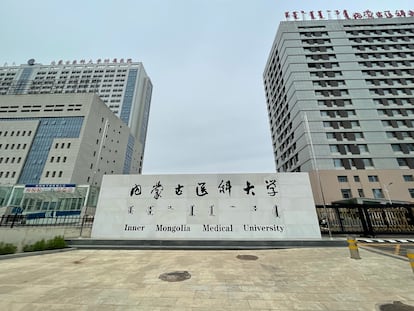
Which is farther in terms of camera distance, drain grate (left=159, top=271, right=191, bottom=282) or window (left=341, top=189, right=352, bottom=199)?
window (left=341, top=189, right=352, bottom=199)

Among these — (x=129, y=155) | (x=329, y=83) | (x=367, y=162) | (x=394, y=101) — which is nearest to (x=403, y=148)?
(x=367, y=162)

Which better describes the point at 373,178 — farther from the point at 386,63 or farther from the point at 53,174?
the point at 53,174

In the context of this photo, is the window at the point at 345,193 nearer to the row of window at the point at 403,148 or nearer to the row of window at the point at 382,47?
the row of window at the point at 403,148

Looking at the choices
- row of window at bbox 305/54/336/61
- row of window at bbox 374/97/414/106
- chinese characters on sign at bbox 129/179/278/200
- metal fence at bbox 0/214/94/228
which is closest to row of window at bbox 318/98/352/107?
row of window at bbox 374/97/414/106

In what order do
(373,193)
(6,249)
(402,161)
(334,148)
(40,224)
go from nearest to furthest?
1. (6,249)
2. (40,224)
3. (373,193)
4. (402,161)
5. (334,148)

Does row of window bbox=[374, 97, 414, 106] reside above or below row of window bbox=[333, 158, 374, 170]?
above

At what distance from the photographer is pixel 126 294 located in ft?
13.6

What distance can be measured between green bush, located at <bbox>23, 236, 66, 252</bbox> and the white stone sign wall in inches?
65.9

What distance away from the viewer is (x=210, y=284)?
4.70 meters

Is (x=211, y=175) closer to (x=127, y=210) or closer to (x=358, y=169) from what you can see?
(x=127, y=210)

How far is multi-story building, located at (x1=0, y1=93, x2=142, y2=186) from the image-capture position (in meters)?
38.0

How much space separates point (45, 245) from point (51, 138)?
4440 cm

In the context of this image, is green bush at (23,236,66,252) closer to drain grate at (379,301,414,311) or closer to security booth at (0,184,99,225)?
drain grate at (379,301,414,311)

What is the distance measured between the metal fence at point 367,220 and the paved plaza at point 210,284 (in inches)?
227
